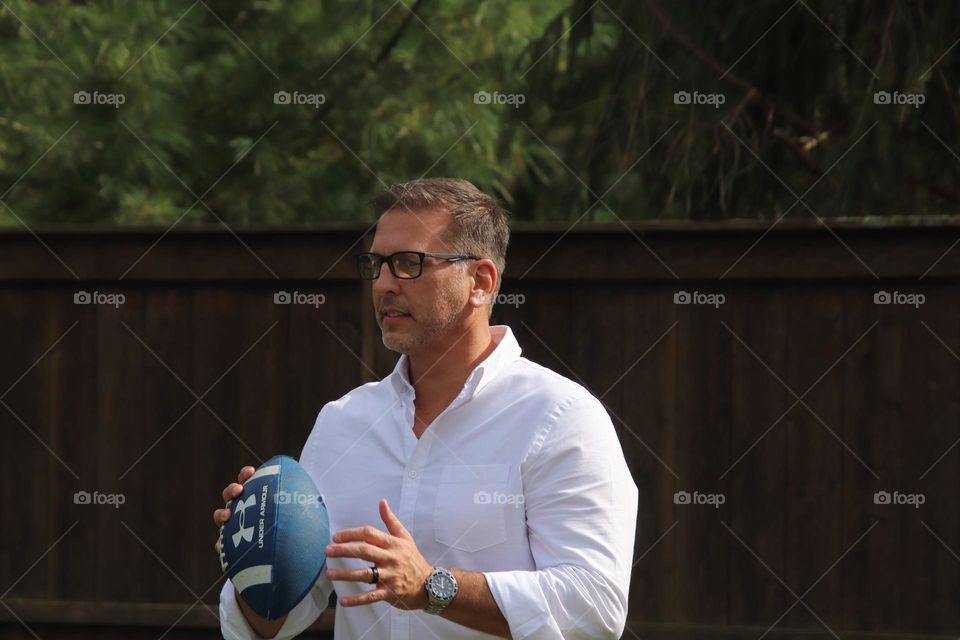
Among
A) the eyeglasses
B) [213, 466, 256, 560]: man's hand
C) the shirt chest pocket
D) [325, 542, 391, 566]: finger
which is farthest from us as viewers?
[213, 466, 256, 560]: man's hand

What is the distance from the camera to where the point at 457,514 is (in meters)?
2.49

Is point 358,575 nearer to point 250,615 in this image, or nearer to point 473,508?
point 473,508

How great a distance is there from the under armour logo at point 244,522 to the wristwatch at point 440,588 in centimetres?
55

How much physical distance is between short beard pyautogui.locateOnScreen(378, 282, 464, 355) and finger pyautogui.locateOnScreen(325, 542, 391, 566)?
19.0 inches

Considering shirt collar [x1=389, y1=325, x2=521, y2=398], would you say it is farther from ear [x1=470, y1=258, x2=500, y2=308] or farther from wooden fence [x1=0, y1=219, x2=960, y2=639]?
wooden fence [x1=0, y1=219, x2=960, y2=639]

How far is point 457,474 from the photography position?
2523 millimetres

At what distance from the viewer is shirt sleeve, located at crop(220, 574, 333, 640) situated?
2.73m

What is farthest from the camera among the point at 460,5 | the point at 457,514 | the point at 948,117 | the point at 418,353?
the point at 460,5

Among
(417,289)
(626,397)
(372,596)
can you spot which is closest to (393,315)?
(417,289)

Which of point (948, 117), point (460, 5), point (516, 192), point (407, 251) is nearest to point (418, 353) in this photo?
point (407, 251)

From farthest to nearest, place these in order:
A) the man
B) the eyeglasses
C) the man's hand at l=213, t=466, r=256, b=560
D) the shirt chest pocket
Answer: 1. the man's hand at l=213, t=466, r=256, b=560
2. the eyeglasses
3. the shirt chest pocket
4. the man

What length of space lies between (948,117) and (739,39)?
3.64ft

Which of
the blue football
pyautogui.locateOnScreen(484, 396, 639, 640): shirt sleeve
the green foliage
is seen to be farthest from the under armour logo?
the green foliage

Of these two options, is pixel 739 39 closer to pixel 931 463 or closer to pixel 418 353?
pixel 931 463
